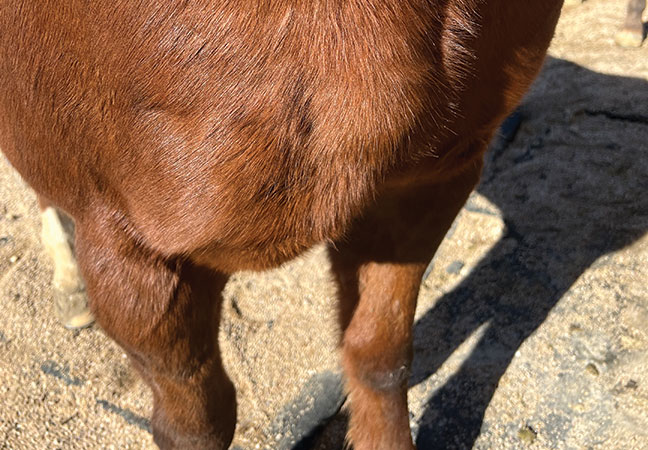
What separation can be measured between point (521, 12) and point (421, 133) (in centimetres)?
24

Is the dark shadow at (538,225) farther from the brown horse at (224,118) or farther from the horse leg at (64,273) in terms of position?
the horse leg at (64,273)

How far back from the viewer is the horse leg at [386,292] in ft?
4.27

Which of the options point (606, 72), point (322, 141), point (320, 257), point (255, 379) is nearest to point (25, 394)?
point (255, 379)

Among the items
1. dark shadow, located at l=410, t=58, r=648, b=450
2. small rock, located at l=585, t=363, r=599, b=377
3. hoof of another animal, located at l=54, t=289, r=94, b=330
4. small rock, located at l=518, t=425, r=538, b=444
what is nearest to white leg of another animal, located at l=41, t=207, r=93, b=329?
hoof of another animal, located at l=54, t=289, r=94, b=330

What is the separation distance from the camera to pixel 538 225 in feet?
7.27

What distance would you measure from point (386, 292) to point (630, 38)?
2164 mm

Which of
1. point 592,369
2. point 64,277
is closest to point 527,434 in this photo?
point 592,369

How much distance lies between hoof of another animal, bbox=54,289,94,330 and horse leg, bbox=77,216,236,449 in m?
0.77

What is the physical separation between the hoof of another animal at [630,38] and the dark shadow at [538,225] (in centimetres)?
34

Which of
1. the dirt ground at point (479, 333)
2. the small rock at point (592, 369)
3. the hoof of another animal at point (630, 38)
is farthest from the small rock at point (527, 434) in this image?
the hoof of another animal at point (630, 38)

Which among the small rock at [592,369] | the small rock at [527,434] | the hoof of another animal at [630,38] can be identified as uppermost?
the hoof of another animal at [630,38]

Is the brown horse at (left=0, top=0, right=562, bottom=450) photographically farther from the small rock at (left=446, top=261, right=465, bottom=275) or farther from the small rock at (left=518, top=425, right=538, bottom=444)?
the small rock at (left=446, top=261, right=465, bottom=275)

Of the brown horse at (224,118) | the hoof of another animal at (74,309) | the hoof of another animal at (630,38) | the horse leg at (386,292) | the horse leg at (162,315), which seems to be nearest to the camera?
the brown horse at (224,118)

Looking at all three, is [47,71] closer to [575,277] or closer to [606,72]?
[575,277]
